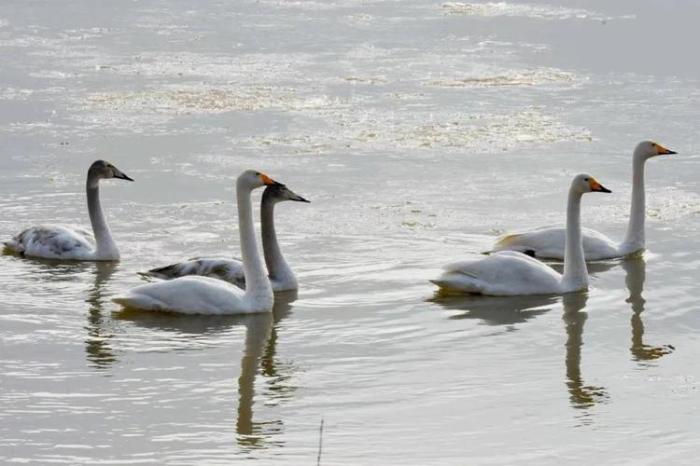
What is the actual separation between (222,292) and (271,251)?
34.9 inches

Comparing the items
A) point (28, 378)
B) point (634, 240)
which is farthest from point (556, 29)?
point (28, 378)

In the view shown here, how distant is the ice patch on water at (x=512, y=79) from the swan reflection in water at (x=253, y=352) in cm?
1032

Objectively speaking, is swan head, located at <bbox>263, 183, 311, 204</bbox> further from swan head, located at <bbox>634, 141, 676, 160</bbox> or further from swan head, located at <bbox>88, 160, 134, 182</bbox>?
swan head, located at <bbox>634, 141, 676, 160</bbox>

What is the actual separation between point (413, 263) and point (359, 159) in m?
4.29

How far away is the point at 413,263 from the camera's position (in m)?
12.7

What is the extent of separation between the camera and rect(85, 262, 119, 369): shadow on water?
9.90 meters

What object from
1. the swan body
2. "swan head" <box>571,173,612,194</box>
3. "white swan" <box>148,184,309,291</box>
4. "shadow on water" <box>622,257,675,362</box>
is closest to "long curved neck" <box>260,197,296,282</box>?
"white swan" <box>148,184,309,291</box>

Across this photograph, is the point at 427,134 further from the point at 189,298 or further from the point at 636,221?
the point at 189,298

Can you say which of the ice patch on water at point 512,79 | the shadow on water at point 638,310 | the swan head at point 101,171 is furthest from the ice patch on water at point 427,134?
the shadow on water at point 638,310

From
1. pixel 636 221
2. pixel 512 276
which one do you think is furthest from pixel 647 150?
pixel 512 276

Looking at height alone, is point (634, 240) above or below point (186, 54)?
below

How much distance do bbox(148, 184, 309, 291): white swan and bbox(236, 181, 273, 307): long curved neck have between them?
370mm

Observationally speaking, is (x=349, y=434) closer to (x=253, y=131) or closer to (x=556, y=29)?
(x=253, y=131)

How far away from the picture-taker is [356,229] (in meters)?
13.7
